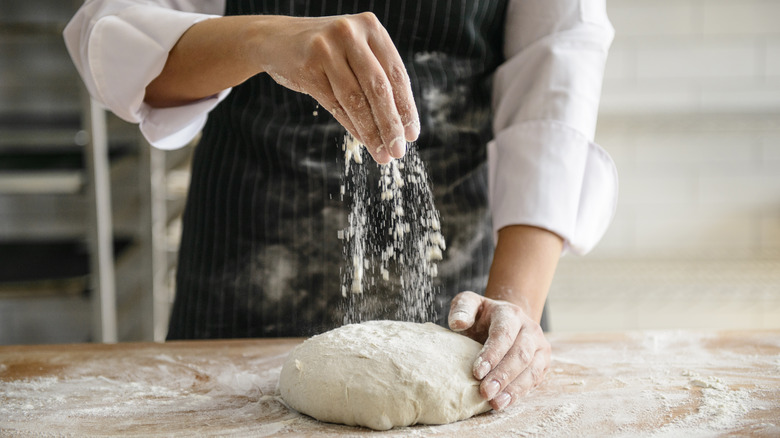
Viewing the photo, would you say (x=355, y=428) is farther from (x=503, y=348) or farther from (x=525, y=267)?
(x=525, y=267)

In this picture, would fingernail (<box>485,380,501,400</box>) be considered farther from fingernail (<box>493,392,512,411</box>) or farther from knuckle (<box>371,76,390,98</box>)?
knuckle (<box>371,76,390,98</box>)

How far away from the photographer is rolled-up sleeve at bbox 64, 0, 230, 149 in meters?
1.01

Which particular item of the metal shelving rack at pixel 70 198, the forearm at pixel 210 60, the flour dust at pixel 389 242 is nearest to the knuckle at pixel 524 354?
the flour dust at pixel 389 242

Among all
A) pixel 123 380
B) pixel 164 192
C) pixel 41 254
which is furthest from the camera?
pixel 164 192

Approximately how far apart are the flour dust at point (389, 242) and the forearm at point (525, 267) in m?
0.10

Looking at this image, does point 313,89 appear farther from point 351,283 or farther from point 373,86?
point 351,283

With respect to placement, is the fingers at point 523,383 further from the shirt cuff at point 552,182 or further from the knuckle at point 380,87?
the knuckle at point 380,87

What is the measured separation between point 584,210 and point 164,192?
1.44 m

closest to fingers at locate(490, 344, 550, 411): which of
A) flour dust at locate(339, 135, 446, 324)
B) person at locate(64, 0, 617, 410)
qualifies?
person at locate(64, 0, 617, 410)

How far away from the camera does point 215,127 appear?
4.17ft

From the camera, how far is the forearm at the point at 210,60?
3.01 feet

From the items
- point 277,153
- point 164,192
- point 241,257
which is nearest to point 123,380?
point 241,257

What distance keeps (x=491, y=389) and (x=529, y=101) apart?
54cm

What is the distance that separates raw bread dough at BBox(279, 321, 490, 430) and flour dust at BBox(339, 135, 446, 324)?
208 mm
